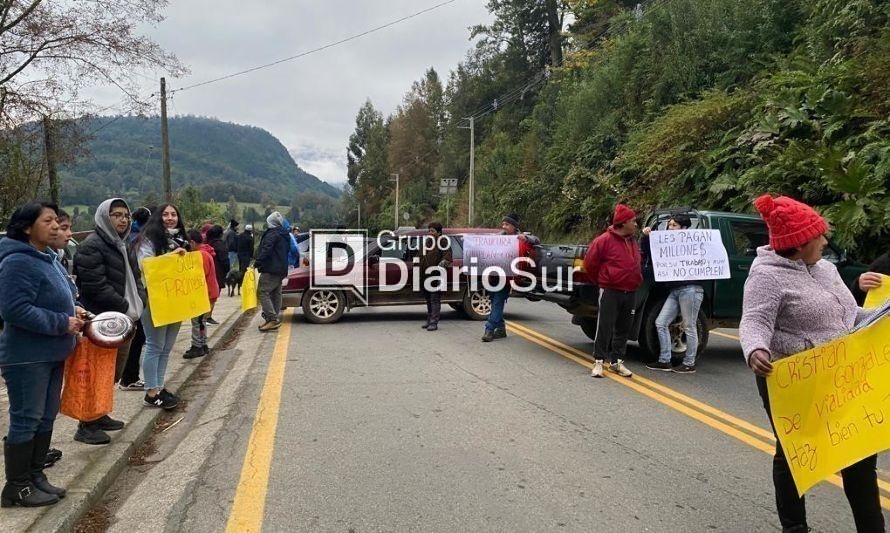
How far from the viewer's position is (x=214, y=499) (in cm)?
397

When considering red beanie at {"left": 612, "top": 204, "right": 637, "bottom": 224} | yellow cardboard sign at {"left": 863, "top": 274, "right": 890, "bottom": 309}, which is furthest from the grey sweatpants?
A: yellow cardboard sign at {"left": 863, "top": 274, "right": 890, "bottom": 309}

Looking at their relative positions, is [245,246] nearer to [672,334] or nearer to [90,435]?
[672,334]

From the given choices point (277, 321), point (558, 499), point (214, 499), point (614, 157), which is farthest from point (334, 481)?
point (614, 157)

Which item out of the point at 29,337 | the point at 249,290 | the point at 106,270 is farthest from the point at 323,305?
the point at 29,337

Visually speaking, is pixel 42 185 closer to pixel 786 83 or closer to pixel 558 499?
pixel 558 499

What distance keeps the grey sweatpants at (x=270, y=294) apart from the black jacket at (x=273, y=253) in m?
0.16

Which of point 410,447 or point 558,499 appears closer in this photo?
point 558,499

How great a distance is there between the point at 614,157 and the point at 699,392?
20.2 m

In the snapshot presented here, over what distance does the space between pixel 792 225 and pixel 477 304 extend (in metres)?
9.04

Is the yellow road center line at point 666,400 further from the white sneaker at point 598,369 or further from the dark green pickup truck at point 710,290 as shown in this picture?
the dark green pickup truck at point 710,290

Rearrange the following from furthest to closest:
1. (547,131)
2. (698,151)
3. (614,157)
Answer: (547,131), (614,157), (698,151)

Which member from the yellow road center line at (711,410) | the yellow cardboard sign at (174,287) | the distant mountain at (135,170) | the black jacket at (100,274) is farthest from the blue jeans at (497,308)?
the distant mountain at (135,170)

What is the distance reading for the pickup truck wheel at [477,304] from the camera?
11930 mm

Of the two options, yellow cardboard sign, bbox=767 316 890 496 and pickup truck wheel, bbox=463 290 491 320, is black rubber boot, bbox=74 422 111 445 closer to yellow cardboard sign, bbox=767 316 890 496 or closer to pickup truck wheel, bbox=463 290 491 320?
yellow cardboard sign, bbox=767 316 890 496
